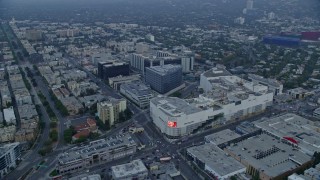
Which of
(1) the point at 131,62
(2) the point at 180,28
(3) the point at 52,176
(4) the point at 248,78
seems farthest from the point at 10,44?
(3) the point at 52,176

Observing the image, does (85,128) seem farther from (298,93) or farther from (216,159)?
(298,93)

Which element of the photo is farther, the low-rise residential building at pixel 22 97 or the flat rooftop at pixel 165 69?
the flat rooftop at pixel 165 69

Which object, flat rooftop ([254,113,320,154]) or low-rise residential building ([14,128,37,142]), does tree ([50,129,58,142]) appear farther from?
flat rooftop ([254,113,320,154])

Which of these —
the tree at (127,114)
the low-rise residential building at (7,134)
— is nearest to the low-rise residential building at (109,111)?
the tree at (127,114)

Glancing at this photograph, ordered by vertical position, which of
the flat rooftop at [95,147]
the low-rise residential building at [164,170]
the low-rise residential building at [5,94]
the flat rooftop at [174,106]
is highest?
the flat rooftop at [174,106]

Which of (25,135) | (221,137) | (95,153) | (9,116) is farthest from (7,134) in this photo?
(221,137)

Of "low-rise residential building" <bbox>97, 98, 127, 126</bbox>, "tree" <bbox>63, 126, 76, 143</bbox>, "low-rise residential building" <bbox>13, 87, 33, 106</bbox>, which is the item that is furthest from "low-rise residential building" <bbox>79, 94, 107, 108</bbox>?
"tree" <bbox>63, 126, 76, 143</bbox>

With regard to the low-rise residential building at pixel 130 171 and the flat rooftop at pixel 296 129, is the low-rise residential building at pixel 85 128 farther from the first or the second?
the flat rooftop at pixel 296 129
